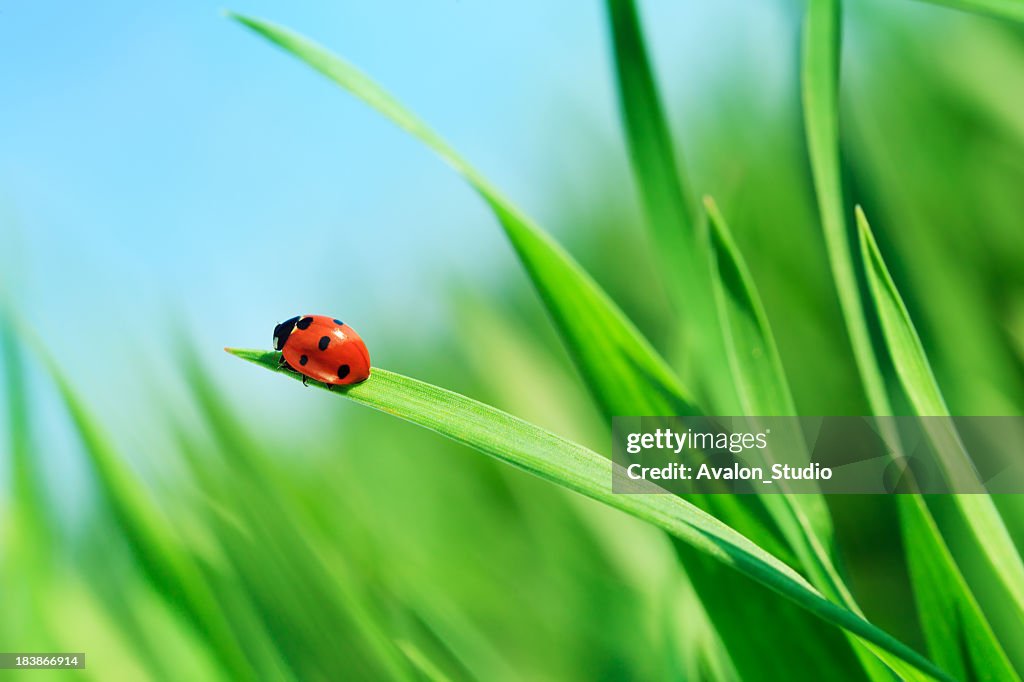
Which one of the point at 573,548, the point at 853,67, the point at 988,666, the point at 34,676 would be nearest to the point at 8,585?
the point at 34,676

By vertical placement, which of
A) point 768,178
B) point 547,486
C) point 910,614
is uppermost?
point 768,178

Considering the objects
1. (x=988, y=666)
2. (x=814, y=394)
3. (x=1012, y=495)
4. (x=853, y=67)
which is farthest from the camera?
(x=853, y=67)

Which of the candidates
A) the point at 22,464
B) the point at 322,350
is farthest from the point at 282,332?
the point at 22,464

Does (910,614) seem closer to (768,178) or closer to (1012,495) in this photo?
(1012,495)

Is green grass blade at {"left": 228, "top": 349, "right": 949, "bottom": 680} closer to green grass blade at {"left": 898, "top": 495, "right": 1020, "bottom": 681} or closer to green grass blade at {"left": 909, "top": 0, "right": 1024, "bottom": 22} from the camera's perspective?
green grass blade at {"left": 898, "top": 495, "right": 1020, "bottom": 681}

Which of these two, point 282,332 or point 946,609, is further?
point 282,332

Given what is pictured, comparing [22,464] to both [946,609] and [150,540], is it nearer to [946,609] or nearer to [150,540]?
[150,540]

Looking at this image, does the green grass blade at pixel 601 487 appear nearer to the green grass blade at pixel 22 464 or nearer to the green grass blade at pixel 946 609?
the green grass blade at pixel 946 609
